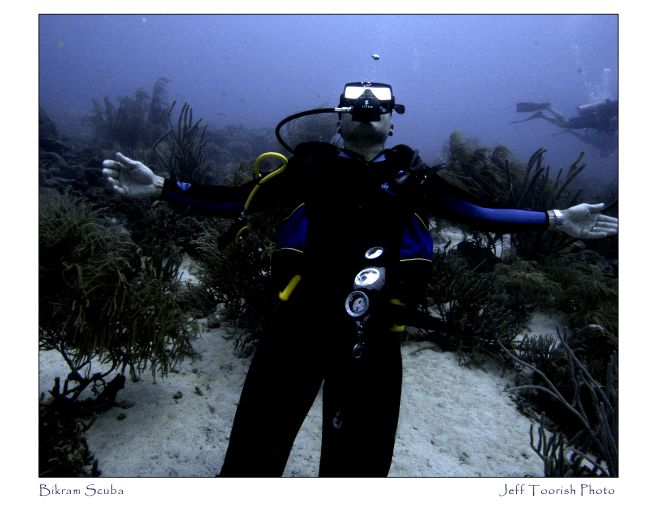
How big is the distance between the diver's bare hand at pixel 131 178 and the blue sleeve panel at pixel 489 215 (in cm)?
164

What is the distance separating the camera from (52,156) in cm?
1025

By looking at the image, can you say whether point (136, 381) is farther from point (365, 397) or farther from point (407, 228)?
point (407, 228)

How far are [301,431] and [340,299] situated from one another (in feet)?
5.04

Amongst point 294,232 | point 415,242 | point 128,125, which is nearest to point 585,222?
point 415,242

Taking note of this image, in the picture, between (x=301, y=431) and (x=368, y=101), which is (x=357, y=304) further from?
(x=301, y=431)

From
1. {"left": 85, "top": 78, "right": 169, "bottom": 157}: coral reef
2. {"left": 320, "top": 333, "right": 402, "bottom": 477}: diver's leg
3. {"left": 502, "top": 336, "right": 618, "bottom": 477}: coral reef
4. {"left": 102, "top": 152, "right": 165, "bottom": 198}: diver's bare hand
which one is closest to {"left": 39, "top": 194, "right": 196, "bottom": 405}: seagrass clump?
{"left": 102, "top": 152, "right": 165, "bottom": 198}: diver's bare hand

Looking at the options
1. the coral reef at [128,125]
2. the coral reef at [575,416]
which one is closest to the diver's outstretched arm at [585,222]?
the coral reef at [575,416]

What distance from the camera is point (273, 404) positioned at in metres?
1.91

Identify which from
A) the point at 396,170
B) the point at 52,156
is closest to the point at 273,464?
the point at 396,170

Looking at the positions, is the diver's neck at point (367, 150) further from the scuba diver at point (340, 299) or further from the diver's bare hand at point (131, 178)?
the diver's bare hand at point (131, 178)

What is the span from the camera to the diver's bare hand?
81.9 inches

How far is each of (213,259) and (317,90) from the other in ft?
444

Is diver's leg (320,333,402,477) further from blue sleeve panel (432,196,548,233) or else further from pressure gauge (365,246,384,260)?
blue sleeve panel (432,196,548,233)

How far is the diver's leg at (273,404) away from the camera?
6.23ft
